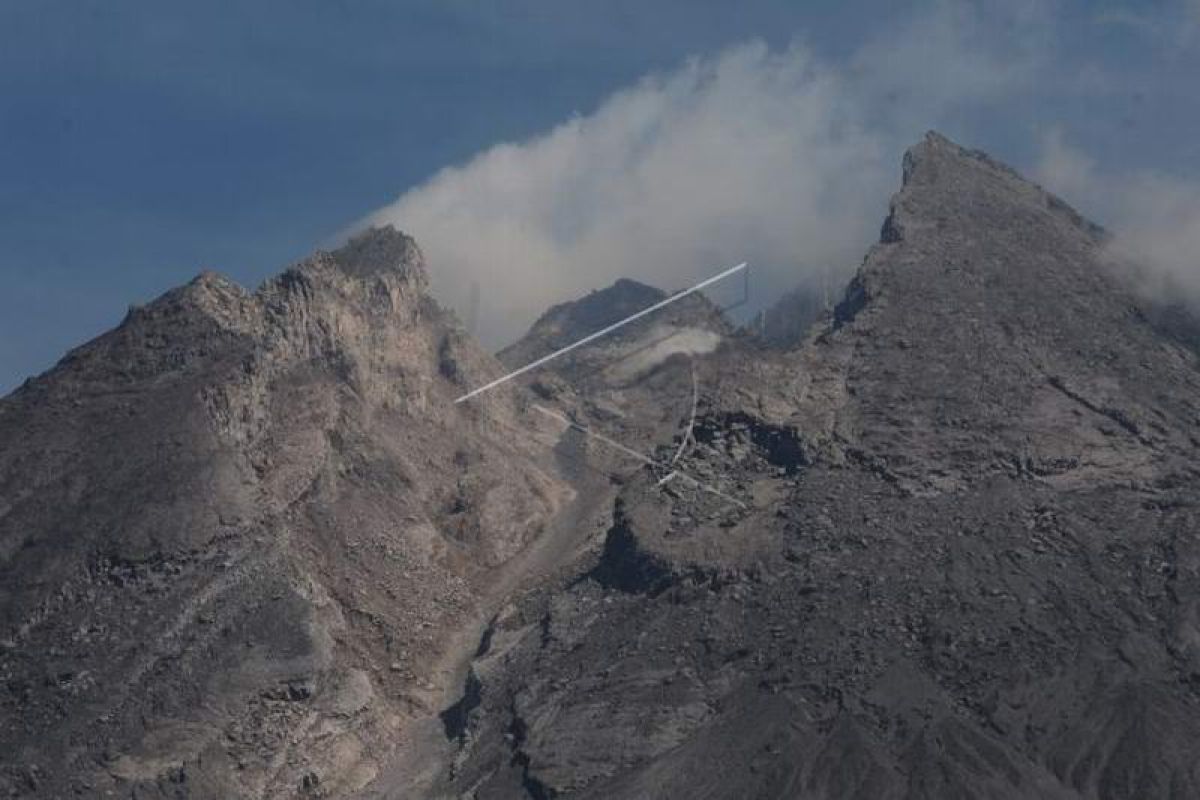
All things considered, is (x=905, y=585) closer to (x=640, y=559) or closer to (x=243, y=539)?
(x=640, y=559)

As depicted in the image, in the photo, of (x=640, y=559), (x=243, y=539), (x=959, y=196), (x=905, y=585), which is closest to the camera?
(x=905, y=585)

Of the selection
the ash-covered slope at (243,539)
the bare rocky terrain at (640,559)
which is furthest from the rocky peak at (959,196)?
the ash-covered slope at (243,539)

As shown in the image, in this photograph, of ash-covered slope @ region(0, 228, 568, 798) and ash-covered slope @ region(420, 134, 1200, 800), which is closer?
ash-covered slope @ region(420, 134, 1200, 800)

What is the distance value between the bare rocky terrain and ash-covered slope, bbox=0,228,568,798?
211 millimetres

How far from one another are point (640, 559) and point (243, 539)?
67.1 feet

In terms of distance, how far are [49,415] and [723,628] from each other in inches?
1649

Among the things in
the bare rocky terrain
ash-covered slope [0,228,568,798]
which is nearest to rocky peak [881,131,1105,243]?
the bare rocky terrain

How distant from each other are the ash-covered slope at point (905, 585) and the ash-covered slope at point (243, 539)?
7032 mm

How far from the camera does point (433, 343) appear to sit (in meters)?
141

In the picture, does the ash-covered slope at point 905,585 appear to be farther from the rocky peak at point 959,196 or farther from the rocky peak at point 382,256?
the rocky peak at point 382,256

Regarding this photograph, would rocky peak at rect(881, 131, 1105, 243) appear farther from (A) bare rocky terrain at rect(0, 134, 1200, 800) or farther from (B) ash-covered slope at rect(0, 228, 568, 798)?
(B) ash-covered slope at rect(0, 228, 568, 798)

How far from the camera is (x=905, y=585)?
93188 mm

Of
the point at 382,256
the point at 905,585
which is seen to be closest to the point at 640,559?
the point at 905,585

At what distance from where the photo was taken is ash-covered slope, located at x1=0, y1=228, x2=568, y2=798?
9500cm
